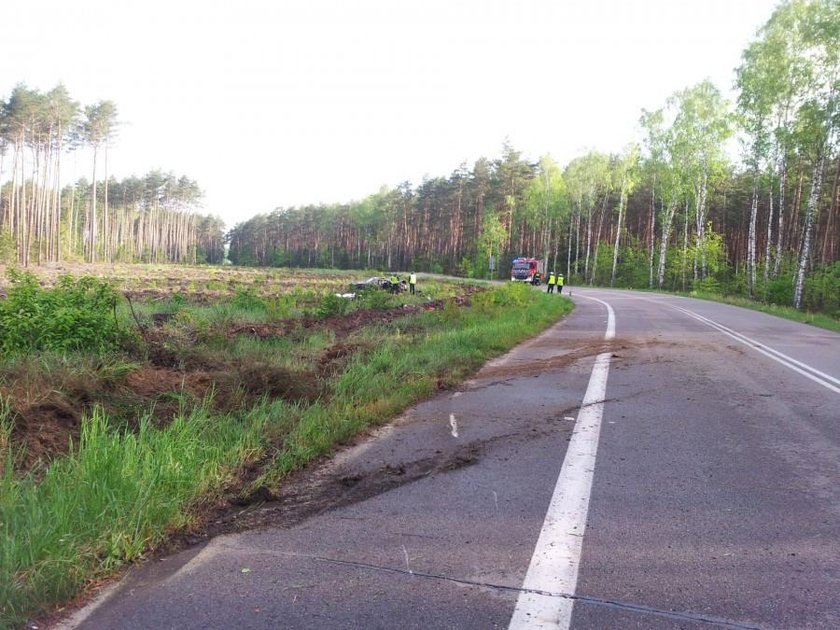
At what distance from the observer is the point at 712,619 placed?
2600mm

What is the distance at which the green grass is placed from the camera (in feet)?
9.33

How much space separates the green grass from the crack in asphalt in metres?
1.10

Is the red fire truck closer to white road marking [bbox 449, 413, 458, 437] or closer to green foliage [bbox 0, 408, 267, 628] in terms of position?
white road marking [bbox 449, 413, 458, 437]

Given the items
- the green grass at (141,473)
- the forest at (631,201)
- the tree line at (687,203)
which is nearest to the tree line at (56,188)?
the forest at (631,201)

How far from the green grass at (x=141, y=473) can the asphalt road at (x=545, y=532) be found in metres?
0.25

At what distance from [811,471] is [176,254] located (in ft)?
447

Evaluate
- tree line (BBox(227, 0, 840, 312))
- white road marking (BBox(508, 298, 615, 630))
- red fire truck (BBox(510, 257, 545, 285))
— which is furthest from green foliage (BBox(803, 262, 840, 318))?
white road marking (BBox(508, 298, 615, 630))

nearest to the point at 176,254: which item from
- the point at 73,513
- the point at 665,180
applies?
the point at 665,180

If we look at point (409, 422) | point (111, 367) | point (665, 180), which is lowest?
point (409, 422)

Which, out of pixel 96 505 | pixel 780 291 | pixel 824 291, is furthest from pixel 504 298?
pixel 780 291

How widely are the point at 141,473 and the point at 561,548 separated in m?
2.69

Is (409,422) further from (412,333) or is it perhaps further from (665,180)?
(665,180)

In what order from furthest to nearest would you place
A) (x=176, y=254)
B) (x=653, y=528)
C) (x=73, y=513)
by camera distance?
(x=176, y=254) → (x=653, y=528) → (x=73, y=513)

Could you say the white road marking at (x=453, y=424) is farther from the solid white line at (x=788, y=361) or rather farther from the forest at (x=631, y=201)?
the forest at (x=631, y=201)
